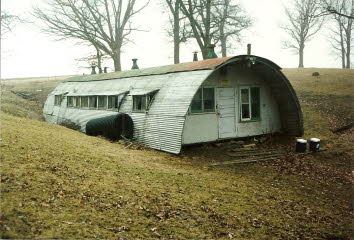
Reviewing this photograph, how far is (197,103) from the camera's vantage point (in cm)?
1422

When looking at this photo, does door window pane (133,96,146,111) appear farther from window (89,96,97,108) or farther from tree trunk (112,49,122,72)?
tree trunk (112,49,122,72)

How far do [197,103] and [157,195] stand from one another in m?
7.16

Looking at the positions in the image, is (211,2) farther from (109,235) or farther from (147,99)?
(109,235)

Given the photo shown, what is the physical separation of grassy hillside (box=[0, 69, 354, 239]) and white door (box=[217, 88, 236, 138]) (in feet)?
9.83

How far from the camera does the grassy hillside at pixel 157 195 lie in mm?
5789

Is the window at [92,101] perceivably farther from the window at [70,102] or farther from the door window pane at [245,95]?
the door window pane at [245,95]

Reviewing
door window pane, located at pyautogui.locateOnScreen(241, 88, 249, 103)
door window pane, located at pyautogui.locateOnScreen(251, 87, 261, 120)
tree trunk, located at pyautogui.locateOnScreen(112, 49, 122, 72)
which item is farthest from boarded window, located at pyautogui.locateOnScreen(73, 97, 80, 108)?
door window pane, located at pyautogui.locateOnScreen(251, 87, 261, 120)

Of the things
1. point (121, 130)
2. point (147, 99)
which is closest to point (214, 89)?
point (147, 99)

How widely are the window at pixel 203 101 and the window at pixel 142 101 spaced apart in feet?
6.81

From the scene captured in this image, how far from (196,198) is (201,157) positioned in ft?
16.4

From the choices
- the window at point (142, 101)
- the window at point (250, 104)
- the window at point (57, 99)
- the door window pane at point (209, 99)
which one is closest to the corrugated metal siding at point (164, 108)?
the window at point (142, 101)

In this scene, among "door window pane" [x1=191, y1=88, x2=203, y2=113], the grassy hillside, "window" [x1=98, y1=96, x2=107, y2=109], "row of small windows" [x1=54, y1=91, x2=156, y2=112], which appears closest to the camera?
the grassy hillside

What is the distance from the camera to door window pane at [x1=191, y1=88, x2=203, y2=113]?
1408 centimetres

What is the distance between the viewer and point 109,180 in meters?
8.10
